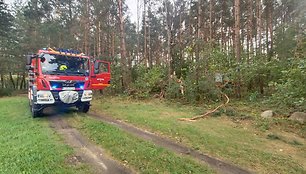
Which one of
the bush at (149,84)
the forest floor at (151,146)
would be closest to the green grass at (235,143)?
the forest floor at (151,146)

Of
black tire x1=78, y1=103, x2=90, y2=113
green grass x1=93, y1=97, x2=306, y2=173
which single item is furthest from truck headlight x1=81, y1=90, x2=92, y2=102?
green grass x1=93, y1=97, x2=306, y2=173

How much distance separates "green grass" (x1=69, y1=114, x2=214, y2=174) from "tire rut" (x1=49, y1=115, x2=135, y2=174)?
20 centimetres

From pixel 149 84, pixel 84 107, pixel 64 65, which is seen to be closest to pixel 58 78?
pixel 64 65

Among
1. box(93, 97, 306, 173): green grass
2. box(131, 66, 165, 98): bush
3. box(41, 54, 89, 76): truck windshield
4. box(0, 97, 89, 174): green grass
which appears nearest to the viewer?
box(0, 97, 89, 174): green grass

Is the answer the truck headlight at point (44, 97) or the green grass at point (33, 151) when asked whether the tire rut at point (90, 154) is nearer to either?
the green grass at point (33, 151)

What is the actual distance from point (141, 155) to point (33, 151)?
2.42 metres

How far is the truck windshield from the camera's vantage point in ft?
26.6

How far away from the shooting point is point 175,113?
983cm

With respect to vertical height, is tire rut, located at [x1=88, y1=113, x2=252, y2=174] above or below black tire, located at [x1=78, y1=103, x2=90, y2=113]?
below

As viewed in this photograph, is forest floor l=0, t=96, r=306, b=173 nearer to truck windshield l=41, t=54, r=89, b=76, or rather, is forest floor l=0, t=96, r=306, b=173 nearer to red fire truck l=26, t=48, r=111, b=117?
red fire truck l=26, t=48, r=111, b=117

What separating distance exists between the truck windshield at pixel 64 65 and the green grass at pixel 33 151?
7.11 feet

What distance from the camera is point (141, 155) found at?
4.76m

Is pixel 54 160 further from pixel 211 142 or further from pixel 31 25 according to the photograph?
pixel 31 25

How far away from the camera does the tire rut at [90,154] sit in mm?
4220
